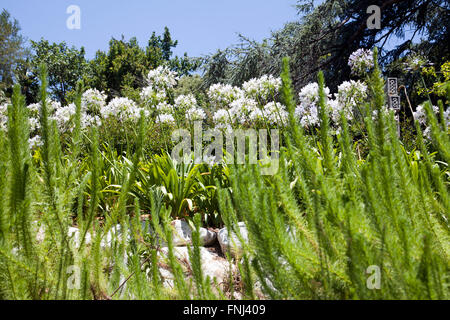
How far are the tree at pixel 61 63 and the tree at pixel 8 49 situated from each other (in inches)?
66.4

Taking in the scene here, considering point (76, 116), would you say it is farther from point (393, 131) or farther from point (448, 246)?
point (448, 246)

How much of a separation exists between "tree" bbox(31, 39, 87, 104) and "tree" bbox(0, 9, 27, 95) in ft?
5.53

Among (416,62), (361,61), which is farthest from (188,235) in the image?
(416,62)

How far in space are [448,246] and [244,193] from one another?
24.9 inches

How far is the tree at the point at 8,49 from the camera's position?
20.7 meters

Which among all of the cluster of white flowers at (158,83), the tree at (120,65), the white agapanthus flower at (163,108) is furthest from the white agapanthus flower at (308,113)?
the tree at (120,65)

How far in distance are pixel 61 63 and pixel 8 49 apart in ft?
12.5

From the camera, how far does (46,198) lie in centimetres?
90

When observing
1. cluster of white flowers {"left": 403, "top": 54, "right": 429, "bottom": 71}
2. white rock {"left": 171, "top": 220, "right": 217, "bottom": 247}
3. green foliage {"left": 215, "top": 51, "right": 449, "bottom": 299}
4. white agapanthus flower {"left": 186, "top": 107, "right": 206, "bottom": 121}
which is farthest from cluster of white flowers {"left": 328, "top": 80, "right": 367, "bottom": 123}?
green foliage {"left": 215, "top": 51, "right": 449, "bottom": 299}

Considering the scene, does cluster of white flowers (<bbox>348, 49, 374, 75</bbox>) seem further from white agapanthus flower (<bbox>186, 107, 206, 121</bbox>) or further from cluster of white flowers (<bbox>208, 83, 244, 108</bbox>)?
white agapanthus flower (<bbox>186, 107, 206, 121</bbox>)

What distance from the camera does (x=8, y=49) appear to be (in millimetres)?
20984

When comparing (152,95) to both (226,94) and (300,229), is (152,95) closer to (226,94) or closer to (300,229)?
(226,94)

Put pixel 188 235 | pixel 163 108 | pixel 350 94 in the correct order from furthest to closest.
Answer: pixel 163 108, pixel 350 94, pixel 188 235
